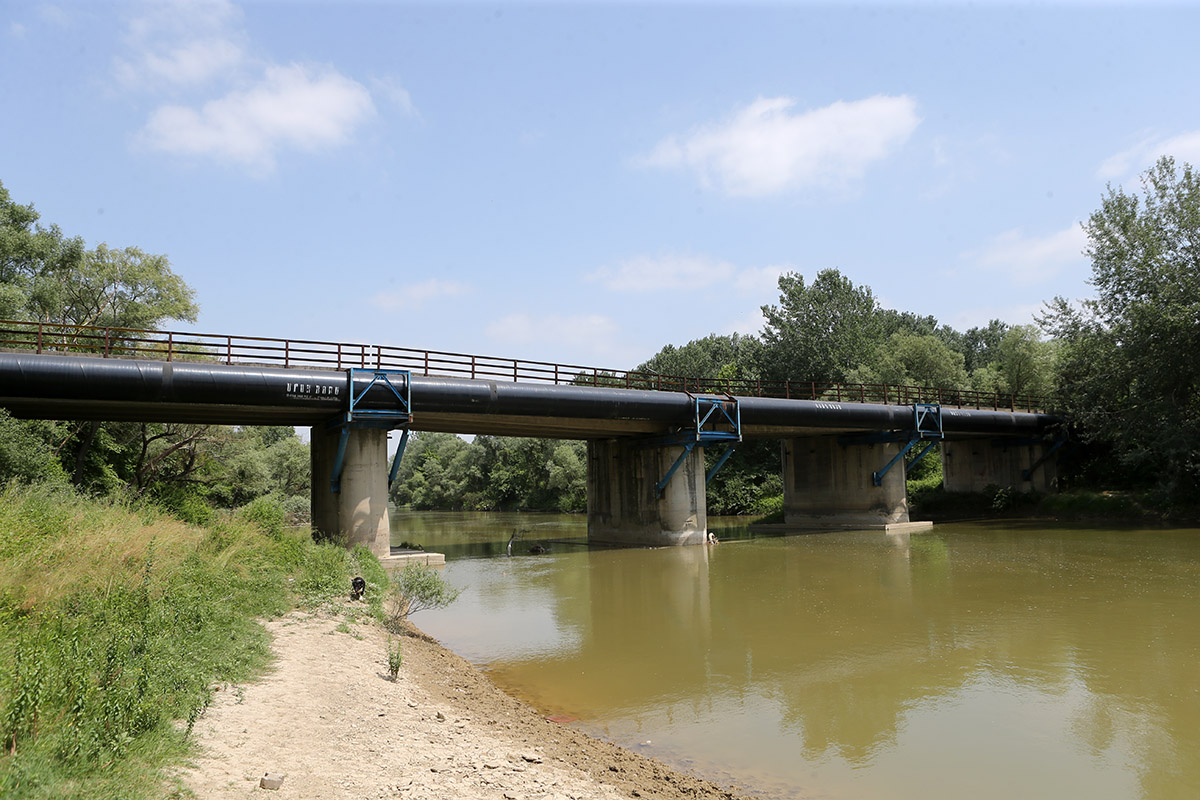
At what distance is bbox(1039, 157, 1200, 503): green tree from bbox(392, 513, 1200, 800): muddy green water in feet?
45.6

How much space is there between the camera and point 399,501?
114250mm

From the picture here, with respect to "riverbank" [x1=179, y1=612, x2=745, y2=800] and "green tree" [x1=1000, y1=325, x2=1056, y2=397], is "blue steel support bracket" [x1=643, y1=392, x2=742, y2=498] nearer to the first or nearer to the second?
"riverbank" [x1=179, y1=612, x2=745, y2=800]

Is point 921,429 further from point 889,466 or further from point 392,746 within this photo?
point 392,746

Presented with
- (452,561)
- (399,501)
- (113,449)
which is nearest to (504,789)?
(452,561)

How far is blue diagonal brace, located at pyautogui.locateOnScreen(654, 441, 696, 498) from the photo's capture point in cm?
3175

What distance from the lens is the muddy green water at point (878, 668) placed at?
24.3 ft

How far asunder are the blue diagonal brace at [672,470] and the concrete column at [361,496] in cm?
1246

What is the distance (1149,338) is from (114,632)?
133 ft

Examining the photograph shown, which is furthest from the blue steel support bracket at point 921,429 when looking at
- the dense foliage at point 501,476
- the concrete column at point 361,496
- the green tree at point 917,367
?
the dense foliage at point 501,476

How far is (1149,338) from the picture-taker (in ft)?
113

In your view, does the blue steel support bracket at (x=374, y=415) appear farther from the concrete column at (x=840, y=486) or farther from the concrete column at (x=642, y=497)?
the concrete column at (x=840, y=486)

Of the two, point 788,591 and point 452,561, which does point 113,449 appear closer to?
point 452,561

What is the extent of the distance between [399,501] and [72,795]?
11408cm

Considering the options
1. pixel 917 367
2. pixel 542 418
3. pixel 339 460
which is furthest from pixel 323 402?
pixel 917 367
